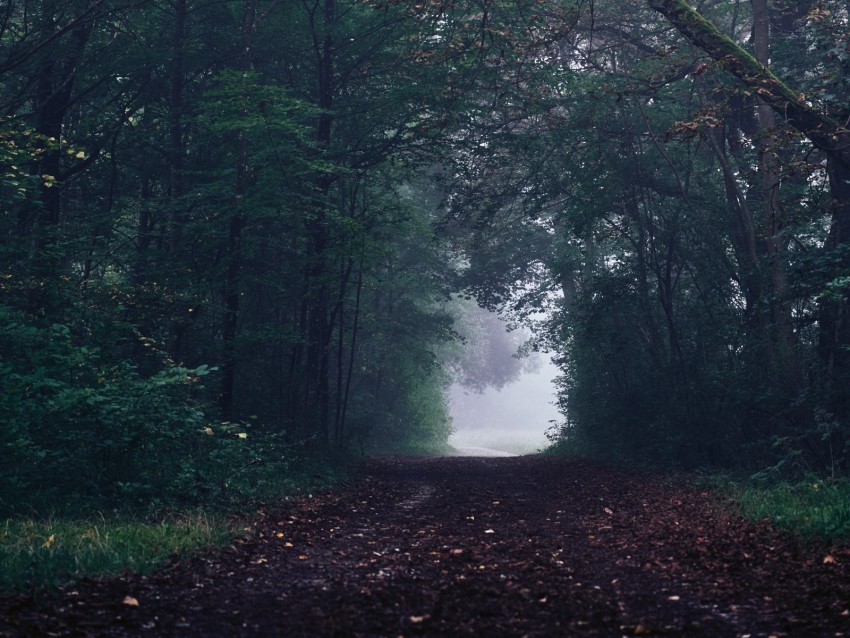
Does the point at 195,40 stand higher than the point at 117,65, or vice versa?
the point at 195,40

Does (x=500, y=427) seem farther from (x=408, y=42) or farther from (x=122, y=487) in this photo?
(x=122, y=487)

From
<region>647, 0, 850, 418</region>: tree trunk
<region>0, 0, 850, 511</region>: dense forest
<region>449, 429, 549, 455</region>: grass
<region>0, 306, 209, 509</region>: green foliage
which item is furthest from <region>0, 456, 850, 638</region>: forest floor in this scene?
<region>449, 429, 549, 455</region>: grass

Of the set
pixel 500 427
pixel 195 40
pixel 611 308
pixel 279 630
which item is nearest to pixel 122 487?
pixel 279 630

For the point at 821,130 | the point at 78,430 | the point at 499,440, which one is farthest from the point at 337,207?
the point at 499,440

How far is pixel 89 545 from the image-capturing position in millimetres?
6539

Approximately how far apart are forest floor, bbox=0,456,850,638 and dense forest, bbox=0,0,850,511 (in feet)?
9.34

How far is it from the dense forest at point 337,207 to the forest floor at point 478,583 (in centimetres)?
285

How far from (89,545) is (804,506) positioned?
735 cm

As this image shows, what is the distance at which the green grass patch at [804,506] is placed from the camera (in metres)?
7.23

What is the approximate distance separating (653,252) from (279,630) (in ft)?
50.3

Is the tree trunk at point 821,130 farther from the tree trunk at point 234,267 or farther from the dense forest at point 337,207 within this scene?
the tree trunk at point 234,267

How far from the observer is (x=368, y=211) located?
66.2ft

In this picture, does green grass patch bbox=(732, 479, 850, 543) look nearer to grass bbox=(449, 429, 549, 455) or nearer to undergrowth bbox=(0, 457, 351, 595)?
undergrowth bbox=(0, 457, 351, 595)

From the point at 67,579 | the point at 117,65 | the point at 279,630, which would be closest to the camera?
the point at 279,630
